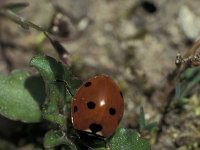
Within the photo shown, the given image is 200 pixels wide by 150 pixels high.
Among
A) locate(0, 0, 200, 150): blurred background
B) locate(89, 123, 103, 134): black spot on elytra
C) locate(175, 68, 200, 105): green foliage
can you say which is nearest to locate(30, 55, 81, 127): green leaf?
locate(89, 123, 103, 134): black spot on elytra

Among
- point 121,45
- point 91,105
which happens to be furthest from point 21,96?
point 121,45

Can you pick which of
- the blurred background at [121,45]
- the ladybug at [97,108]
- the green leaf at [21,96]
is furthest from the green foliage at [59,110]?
the blurred background at [121,45]

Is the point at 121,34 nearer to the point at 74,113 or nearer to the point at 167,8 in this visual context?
the point at 167,8

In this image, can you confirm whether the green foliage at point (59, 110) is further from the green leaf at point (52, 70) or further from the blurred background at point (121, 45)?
the blurred background at point (121, 45)

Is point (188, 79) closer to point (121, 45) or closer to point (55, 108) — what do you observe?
point (121, 45)

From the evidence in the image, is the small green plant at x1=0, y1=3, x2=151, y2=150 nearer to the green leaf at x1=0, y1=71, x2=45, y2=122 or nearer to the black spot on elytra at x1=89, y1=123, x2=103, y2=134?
the green leaf at x1=0, y1=71, x2=45, y2=122

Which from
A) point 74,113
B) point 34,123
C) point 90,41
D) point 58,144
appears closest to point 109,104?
point 74,113
